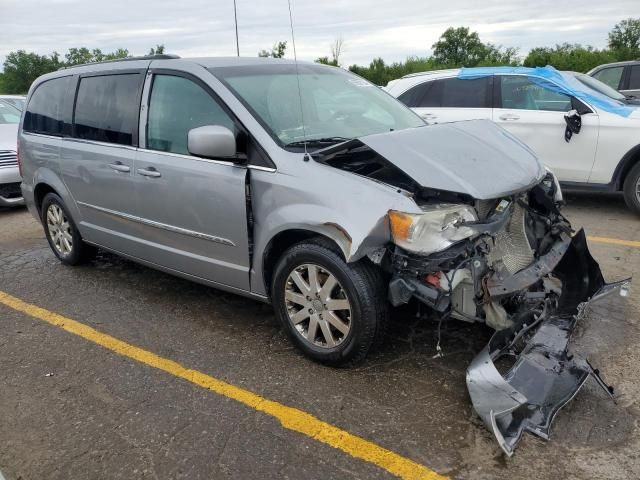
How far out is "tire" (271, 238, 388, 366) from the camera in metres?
2.99

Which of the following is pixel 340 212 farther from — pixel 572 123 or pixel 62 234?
pixel 572 123

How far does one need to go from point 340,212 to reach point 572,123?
434cm

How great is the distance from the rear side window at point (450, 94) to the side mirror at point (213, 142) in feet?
14.8

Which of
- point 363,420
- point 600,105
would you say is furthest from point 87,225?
point 600,105

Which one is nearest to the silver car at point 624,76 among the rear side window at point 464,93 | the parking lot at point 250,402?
the rear side window at point 464,93

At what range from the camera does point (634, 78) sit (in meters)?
10.3

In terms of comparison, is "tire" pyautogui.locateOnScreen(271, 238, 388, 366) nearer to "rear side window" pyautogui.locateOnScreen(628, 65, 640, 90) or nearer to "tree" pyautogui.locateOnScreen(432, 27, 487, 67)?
"rear side window" pyautogui.locateOnScreen(628, 65, 640, 90)

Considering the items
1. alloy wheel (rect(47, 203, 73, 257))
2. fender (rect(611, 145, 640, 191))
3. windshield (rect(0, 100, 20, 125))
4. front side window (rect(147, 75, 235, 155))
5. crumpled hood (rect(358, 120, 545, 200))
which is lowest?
alloy wheel (rect(47, 203, 73, 257))

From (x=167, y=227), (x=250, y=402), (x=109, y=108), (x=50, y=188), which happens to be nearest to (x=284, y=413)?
(x=250, y=402)

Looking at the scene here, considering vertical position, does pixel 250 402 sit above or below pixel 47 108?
below

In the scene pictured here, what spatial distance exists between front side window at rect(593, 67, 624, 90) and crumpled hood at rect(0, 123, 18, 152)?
33.4ft

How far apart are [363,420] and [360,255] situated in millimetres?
822

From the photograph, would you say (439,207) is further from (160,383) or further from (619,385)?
(160,383)

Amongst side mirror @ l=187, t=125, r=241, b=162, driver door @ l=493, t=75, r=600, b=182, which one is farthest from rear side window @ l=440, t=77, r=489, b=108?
side mirror @ l=187, t=125, r=241, b=162
